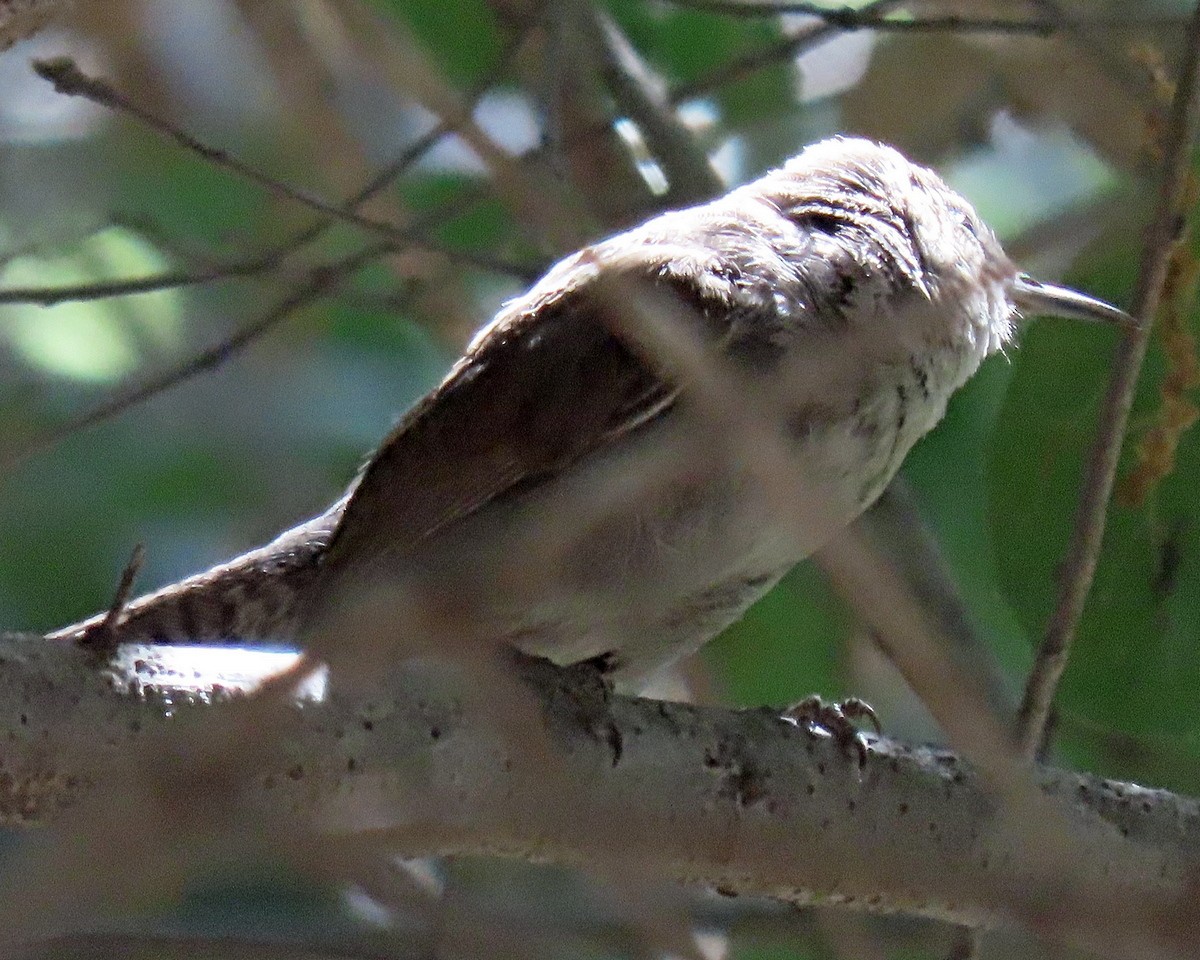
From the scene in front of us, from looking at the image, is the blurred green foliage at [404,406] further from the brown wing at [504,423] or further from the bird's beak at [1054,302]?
the brown wing at [504,423]

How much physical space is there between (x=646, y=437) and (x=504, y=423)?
0.92 ft

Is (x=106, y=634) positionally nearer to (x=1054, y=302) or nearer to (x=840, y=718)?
(x=840, y=718)

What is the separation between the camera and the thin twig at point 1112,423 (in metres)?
2.71

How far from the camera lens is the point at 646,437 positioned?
276 cm

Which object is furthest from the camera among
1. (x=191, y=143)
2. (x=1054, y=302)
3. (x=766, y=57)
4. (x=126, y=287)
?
(x=766, y=57)

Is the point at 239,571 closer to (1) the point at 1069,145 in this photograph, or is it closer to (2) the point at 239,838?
(2) the point at 239,838

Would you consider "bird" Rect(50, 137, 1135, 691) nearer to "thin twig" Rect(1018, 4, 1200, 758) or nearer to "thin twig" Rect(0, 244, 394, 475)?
"thin twig" Rect(1018, 4, 1200, 758)

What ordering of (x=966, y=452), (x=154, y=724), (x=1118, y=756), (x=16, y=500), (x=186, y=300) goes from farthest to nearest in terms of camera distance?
(x=186, y=300)
(x=16, y=500)
(x=966, y=452)
(x=1118, y=756)
(x=154, y=724)

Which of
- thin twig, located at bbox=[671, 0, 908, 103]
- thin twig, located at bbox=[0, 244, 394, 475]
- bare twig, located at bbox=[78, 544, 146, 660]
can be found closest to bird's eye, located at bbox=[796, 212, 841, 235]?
thin twig, located at bbox=[671, 0, 908, 103]

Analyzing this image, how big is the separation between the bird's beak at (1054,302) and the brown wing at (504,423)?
927 mm

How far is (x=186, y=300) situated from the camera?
5684 millimetres

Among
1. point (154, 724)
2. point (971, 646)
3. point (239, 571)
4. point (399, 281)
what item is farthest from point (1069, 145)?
point (154, 724)

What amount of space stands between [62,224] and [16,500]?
880 mm

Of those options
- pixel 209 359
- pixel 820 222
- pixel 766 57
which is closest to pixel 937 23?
pixel 820 222
